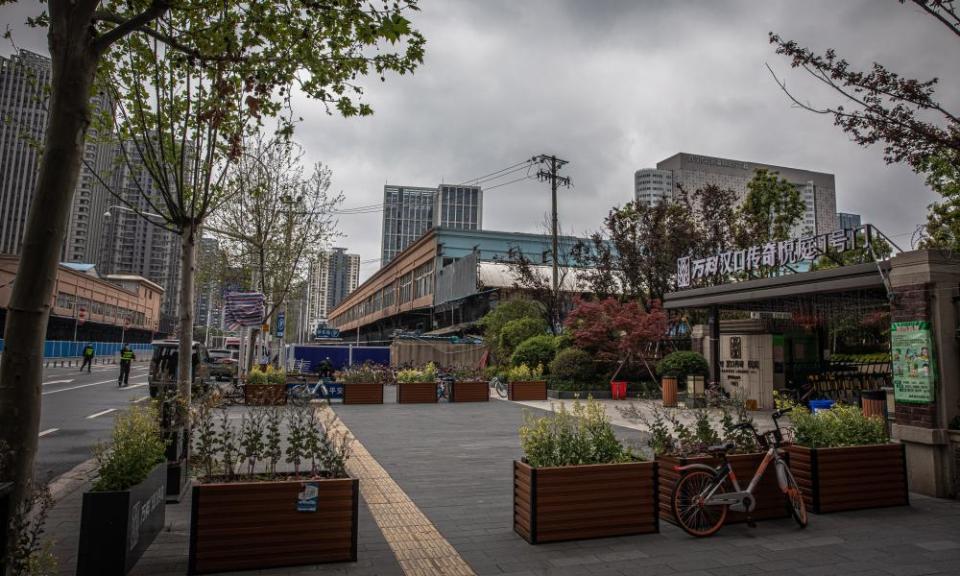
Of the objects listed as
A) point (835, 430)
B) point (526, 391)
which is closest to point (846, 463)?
point (835, 430)

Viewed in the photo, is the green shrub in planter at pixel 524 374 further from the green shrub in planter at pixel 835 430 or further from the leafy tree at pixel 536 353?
the green shrub in planter at pixel 835 430

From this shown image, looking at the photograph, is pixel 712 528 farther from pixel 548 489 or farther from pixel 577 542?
pixel 548 489

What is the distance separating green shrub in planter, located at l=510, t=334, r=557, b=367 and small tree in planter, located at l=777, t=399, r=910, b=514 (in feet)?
61.9

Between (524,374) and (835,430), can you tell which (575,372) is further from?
(835,430)

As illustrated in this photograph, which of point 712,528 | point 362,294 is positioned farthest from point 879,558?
point 362,294

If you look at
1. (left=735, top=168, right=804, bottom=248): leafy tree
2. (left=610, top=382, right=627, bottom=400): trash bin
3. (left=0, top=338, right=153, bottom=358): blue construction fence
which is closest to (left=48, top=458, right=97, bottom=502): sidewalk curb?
(left=610, top=382, right=627, bottom=400): trash bin

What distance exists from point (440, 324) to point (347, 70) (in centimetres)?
4363

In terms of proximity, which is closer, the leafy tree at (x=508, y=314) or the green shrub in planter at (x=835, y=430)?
the green shrub in planter at (x=835, y=430)

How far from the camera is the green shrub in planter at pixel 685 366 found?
818 inches

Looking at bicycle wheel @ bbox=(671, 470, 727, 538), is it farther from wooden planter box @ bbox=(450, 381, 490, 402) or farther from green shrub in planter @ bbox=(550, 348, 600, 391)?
green shrub in planter @ bbox=(550, 348, 600, 391)

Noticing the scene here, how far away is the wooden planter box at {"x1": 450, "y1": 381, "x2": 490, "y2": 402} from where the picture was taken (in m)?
21.8

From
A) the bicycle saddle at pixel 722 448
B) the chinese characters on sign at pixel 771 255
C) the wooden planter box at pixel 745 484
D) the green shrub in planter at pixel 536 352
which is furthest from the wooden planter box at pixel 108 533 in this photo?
the green shrub in planter at pixel 536 352

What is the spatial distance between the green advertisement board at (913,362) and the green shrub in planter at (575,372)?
1577 cm

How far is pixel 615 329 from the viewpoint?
75.8ft
